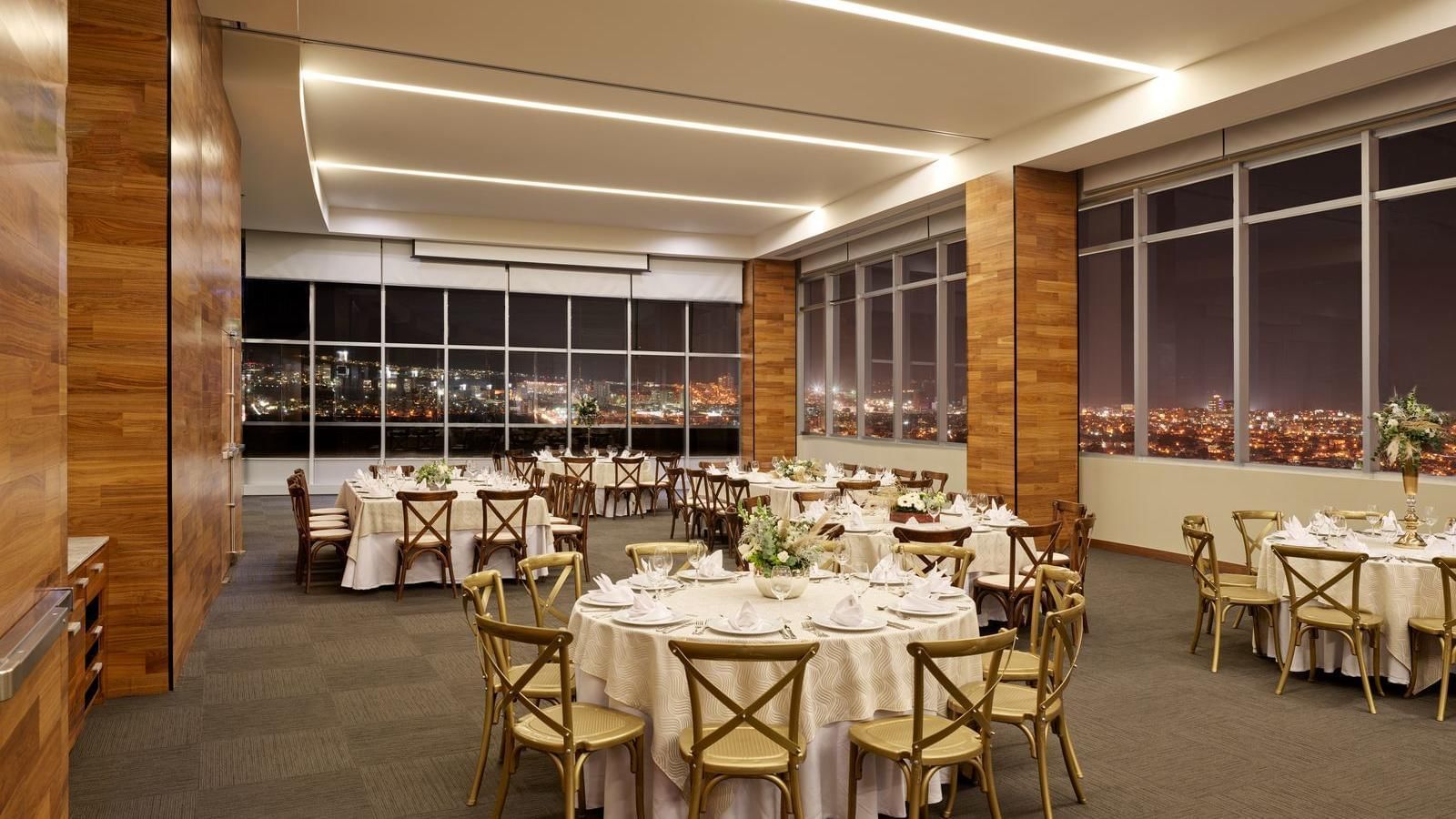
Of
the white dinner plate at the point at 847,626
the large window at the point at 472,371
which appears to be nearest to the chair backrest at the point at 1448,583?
the white dinner plate at the point at 847,626

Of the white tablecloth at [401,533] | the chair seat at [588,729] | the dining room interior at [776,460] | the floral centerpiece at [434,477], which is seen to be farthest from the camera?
the floral centerpiece at [434,477]

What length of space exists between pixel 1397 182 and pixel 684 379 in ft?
35.7

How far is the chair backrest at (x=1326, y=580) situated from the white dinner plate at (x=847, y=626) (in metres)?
2.84

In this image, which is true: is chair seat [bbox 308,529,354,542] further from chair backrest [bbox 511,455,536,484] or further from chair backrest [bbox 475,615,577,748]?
chair backrest [bbox 475,615,577,748]

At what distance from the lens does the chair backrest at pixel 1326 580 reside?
4844 mm

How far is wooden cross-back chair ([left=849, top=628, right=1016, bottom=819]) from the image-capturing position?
294cm

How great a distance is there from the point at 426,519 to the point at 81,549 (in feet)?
10.9

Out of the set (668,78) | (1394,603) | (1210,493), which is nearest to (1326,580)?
(1394,603)

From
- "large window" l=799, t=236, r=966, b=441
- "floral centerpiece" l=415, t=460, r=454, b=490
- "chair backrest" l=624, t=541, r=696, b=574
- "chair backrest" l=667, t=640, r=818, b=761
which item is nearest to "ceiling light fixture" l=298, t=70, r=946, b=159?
"large window" l=799, t=236, r=966, b=441

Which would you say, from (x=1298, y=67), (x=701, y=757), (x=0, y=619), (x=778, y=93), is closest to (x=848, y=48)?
(x=778, y=93)

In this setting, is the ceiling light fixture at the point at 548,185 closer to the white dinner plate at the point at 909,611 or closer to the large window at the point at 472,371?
the large window at the point at 472,371

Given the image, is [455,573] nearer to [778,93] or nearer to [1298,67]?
[778,93]

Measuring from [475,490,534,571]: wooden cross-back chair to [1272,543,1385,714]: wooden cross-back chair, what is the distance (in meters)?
5.18

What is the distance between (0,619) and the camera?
71.1 inches
